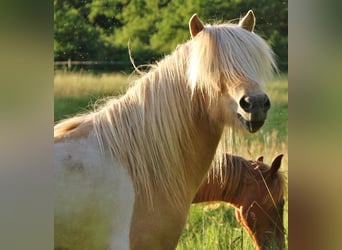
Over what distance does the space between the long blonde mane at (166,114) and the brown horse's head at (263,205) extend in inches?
11.5

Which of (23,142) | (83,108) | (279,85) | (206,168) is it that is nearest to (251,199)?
(206,168)

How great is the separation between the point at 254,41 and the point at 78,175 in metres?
0.69

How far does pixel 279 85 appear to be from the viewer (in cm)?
168

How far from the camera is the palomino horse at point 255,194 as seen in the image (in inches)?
67.1

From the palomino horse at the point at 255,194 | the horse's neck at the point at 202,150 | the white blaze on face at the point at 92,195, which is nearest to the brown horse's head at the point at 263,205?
the palomino horse at the point at 255,194

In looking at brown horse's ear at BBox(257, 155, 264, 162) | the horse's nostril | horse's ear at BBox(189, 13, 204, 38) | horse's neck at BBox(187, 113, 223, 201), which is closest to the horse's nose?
the horse's nostril

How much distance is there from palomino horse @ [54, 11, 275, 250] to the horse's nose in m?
0.07

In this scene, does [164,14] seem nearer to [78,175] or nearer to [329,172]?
[78,175]

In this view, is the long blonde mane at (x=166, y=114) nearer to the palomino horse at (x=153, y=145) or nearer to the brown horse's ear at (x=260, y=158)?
the palomino horse at (x=153, y=145)

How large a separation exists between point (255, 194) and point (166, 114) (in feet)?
1.50

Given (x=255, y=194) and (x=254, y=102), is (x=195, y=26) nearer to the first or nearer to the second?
(x=254, y=102)

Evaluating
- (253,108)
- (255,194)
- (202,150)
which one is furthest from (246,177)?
(253,108)

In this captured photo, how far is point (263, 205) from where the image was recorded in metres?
1.72

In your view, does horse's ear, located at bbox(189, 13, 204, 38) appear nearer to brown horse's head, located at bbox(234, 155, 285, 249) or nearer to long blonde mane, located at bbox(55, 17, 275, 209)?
long blonde mane, located at bbox(55, 17, 275, 209)
